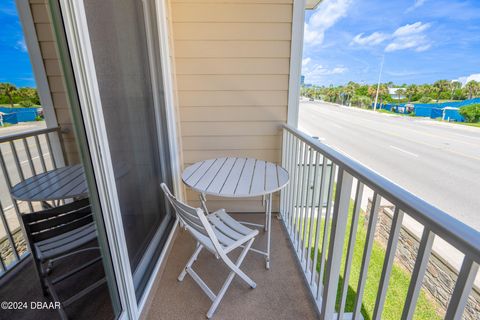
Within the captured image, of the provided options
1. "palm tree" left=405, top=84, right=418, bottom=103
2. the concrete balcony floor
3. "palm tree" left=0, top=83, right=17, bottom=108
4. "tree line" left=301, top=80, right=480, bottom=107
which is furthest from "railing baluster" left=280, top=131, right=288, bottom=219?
"palm tree" left=405, top=84, right=418, bottom=103

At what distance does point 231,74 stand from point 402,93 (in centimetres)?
1332

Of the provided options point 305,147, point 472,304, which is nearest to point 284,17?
point 305,147

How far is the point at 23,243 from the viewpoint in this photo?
0.93 m

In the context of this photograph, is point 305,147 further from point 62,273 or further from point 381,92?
point 381,92

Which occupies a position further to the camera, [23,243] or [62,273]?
[62,273]

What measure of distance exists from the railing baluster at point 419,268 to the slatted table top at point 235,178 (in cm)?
89

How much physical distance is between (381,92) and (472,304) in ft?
42.2

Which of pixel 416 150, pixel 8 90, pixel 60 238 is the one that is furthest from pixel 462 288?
pixel 416 150

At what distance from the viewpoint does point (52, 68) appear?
79cm

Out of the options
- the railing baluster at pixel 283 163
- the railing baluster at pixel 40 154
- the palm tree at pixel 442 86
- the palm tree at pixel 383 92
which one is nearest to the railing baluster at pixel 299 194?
the railing baluster at pixel 283 163

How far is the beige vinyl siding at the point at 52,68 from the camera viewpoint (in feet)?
2.41

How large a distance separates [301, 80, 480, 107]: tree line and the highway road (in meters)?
0.61

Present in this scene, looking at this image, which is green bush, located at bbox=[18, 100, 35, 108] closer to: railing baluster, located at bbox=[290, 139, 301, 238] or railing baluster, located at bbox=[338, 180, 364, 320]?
railing baluster, located at bbox=[338, 180, 364, 320]

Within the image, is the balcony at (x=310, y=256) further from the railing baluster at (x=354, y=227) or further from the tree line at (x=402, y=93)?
the tree line at (x=402, y=93)
